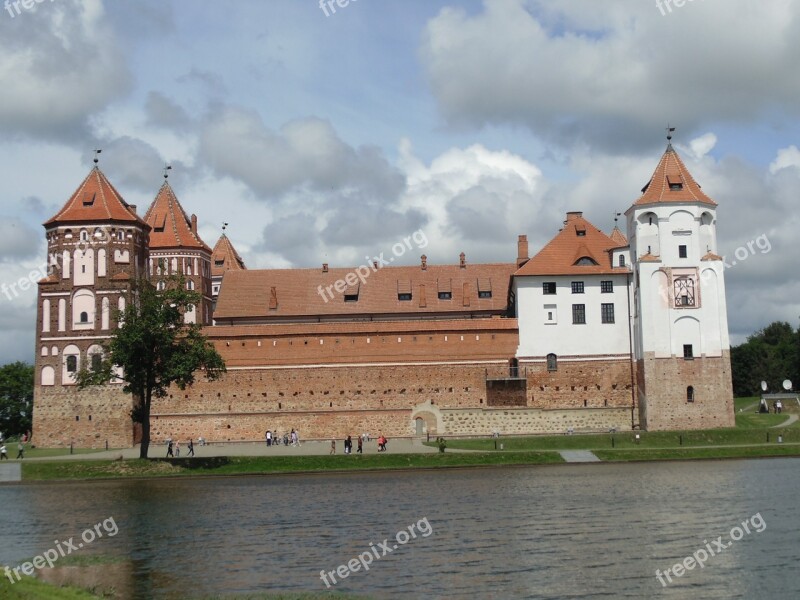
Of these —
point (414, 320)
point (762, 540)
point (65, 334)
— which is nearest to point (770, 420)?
point (414, 320)

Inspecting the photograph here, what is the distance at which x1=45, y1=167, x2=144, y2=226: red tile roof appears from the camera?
56344mm

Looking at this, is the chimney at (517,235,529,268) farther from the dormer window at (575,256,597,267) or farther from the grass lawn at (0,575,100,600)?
the grass lawn at (0,575,100,600)

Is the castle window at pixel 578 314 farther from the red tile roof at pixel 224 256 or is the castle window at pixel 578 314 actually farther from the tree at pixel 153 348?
the red tile roof at pixel 224 256

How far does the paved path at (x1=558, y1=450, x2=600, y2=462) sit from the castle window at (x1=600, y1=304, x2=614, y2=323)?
12345 millimetres

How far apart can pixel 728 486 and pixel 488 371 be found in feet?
77.8

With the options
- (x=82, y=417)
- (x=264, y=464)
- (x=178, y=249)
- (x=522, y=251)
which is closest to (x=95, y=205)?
(x=82, y=417)

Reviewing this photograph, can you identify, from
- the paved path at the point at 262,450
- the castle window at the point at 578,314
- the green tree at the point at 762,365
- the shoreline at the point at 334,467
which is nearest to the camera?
the shoreline at the point at 334,467

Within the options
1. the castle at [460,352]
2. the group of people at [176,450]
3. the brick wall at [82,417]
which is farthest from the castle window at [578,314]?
the brick wall at [82,417]

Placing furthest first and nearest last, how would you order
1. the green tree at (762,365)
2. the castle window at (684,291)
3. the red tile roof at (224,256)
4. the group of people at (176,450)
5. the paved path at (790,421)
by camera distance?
the green tree at (762,365) → the red tile roof at (224,256) → the castle window at (684,291) → the paved path at (790,421) → the group of people at (176,450)

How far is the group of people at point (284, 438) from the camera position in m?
54.0

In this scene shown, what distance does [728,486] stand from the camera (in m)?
34.2

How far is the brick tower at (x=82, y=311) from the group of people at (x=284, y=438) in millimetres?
7539

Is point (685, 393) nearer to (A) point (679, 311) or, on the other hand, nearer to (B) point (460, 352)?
(A) point (679, 311)

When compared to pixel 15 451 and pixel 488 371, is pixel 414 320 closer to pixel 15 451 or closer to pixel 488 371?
pixel 488 371
